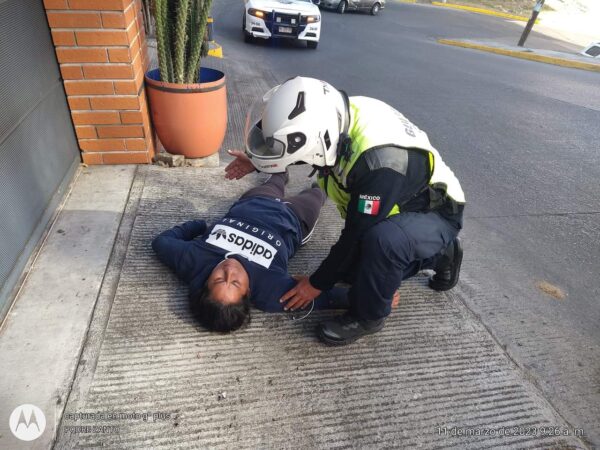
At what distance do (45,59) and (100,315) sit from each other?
6.26 feet

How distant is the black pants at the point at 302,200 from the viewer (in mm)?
2850

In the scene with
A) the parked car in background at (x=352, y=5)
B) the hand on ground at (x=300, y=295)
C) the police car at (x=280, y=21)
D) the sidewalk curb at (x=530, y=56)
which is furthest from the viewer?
the parked car in background at (x=352, y=5)

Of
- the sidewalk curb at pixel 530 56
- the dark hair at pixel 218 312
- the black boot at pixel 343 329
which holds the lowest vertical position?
the sidewalk curb at pixel 530 56

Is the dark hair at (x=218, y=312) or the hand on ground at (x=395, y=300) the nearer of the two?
the dark hair at (x=218, y=312)

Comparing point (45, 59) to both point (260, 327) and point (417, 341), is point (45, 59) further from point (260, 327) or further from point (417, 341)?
point (417, 341)

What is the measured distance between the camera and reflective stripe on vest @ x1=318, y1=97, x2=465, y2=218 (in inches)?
73.0

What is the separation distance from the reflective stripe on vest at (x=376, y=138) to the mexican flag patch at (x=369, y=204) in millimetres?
155

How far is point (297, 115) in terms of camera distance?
1746mm

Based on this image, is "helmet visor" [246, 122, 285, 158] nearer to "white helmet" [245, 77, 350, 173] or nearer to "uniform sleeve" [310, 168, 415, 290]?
"white helmet" [245, 77, 350, 173]

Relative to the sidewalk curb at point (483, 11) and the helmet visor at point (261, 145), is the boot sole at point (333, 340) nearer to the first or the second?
the helmet visor at point (261, 145)

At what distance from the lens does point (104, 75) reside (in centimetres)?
→ 307

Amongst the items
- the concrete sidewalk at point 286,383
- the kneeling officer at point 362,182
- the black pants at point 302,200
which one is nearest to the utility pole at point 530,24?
the black pants at point 302,200

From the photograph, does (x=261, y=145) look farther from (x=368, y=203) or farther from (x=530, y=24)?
(x=530, y=24)

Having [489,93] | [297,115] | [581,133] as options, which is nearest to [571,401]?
[297,115]
